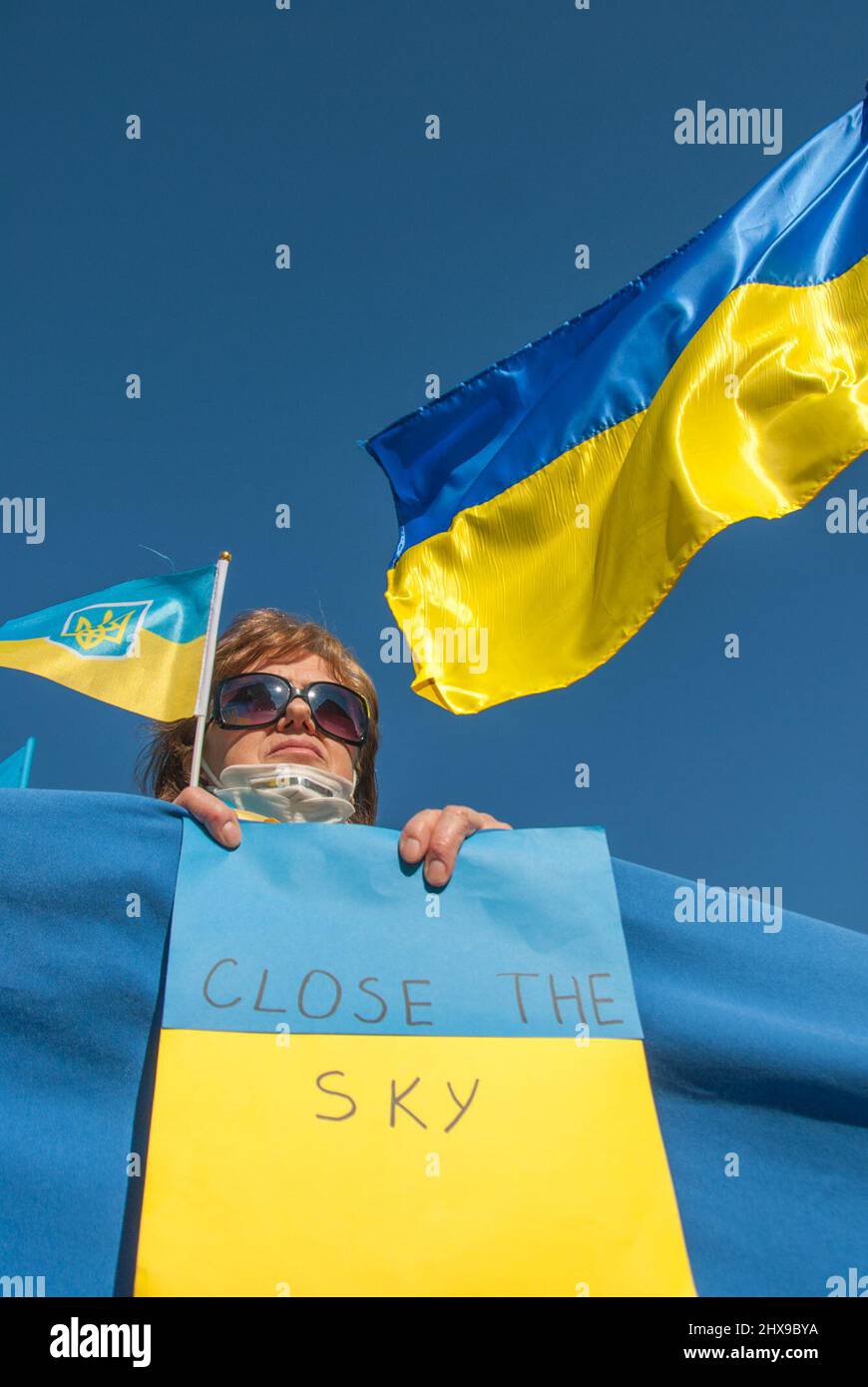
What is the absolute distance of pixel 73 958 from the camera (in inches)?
94.4

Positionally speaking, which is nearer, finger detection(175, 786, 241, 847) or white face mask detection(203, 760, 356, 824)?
finger detection(175, 786, 241, 847)

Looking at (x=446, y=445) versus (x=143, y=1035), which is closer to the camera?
(x=143, y=1035)

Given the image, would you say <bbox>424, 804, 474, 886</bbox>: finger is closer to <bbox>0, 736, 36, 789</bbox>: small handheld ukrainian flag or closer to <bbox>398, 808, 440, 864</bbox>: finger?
<bbox>398, 808, 440, 864</bbox>: finger

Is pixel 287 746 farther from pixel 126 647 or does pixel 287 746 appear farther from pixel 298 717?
pixel 126 647

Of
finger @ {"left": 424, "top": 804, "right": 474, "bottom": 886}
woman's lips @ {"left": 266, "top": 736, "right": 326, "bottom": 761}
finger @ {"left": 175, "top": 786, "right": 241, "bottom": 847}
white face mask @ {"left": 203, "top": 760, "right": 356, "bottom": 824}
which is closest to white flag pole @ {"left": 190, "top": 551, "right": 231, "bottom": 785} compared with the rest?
white face mask @ {"left": 203, "top": 760, "right": 356, "bottom": 824}

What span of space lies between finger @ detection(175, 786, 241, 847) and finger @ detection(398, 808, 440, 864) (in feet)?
1.14

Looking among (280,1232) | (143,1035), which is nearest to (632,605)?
(143,1035)

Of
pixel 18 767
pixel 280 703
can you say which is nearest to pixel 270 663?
pixel 280 703

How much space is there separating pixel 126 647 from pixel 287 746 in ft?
1.89

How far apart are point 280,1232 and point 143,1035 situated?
1.80 ft

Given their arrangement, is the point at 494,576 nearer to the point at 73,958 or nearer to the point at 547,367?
the point at 547,367

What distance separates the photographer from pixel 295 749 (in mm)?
3512

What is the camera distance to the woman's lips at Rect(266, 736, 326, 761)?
350 centimetres

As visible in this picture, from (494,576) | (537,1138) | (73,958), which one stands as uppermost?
(494,576)
